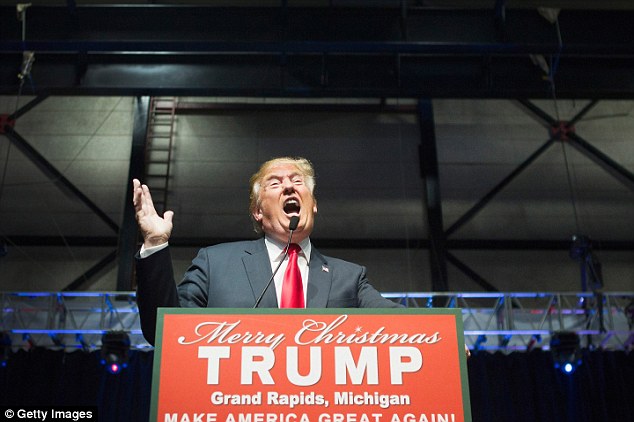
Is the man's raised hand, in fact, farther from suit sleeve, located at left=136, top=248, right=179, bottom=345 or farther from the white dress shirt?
the white dress shirt

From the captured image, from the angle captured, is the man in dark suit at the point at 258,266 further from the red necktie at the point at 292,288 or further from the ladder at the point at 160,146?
the ladder at the point at 160,146

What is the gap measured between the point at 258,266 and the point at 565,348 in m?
6.53

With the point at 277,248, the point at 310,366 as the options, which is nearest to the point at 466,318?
the point at 277,248

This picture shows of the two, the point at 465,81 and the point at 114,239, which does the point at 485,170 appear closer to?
the point at 465,81

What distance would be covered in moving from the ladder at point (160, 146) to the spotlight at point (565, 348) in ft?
15.9

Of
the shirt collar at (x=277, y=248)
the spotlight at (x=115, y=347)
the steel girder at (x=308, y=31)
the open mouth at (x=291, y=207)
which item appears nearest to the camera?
the shirt collar at (x=277, y=248)

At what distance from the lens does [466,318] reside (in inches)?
354

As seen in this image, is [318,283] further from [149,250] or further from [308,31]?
[308,31]

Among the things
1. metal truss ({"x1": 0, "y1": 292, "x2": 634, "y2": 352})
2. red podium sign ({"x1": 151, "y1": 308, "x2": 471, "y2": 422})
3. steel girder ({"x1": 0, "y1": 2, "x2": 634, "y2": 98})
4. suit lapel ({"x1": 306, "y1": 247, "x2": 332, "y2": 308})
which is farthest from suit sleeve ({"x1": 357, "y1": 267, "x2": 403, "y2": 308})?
metal truss ({"x1": 0, "y1": 292, "x2": 634, "y2": 352})

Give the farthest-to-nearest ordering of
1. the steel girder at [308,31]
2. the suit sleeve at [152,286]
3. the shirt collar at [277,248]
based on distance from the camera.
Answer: the steel girder at [308,31]
the shirt collar at [277,248]
the suit sleeve at [152,286]

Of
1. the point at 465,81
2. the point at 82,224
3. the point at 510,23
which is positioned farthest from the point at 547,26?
the point at 82,224

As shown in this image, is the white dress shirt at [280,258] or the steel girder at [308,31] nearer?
the white dress shirt at [280,258]

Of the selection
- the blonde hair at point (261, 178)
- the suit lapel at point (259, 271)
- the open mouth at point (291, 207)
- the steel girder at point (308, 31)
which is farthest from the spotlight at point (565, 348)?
the suit lapel at point (259, 271)

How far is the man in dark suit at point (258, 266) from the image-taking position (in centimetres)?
190
